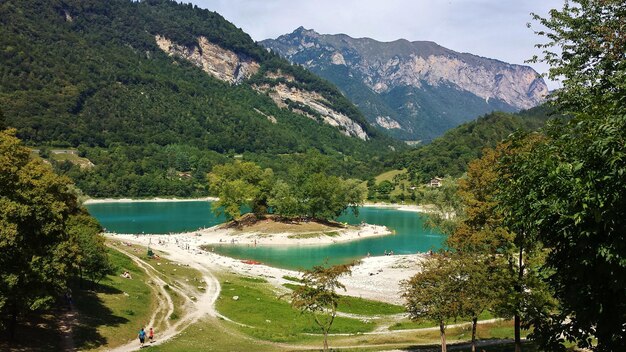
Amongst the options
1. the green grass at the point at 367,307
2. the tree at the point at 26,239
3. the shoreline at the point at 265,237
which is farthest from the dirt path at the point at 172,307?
the shoreline at the point at 265,237

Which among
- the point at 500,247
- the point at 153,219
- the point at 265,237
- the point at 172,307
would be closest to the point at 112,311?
the point at 172,307

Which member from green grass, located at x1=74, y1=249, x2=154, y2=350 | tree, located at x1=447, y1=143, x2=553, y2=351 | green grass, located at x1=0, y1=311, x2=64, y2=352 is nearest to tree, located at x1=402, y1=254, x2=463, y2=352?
tree, located at x1=447, y1=143, x2=553, y2=351

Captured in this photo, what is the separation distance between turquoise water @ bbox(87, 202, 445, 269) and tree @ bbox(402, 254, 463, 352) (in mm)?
29405

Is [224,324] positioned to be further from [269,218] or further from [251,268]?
[269,218]

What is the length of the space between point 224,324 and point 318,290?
18191 millimetres

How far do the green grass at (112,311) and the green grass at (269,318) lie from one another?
8.82 metres

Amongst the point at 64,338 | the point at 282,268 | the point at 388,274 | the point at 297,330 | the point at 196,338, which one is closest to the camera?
the point at 64,338

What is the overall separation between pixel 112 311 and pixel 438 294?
28.1 meters

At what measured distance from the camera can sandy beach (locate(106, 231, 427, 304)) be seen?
68.9m

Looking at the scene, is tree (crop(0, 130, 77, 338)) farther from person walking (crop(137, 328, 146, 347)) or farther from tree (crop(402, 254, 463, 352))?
tree (crop(402, 254, 463, 352))

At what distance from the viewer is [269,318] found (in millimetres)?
48375

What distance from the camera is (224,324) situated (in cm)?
4491

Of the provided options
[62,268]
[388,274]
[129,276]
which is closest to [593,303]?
[62,268]

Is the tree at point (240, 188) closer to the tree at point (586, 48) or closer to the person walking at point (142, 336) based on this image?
the person walking at point (142, 336)
